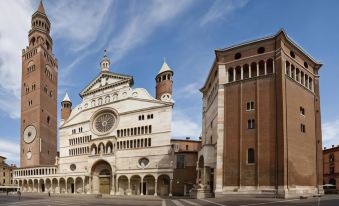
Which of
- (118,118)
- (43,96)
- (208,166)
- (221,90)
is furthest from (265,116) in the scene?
(43,96)

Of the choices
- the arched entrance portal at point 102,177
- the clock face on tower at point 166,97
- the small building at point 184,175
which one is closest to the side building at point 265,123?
the small building at point 184,175

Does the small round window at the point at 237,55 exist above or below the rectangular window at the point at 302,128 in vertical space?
above

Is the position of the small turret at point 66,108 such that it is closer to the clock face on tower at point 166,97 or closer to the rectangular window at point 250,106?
the clock face on tower at point 166,97

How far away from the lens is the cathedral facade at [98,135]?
182 feet

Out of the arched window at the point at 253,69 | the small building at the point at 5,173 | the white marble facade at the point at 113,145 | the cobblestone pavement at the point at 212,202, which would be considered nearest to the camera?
the cobblestone pavement at the point at 212,202

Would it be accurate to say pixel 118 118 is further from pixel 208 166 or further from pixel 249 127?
pixel 249 127

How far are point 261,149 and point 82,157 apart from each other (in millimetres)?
38437

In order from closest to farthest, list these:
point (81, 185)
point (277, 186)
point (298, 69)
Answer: point (277, 186) < point (298, 69) < point (81, 185)

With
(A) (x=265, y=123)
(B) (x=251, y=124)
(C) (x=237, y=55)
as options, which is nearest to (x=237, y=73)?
(C) (x=237, y=55)

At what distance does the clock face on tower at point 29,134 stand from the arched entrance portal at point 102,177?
1987 cm

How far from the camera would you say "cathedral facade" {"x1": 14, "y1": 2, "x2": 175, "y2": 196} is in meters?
55.4

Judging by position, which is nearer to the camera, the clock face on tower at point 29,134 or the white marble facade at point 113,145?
Result: the white marble facade at point 113,145

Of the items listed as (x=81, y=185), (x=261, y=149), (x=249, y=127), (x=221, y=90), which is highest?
(x=221, y=90)

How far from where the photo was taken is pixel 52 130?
253 ft
